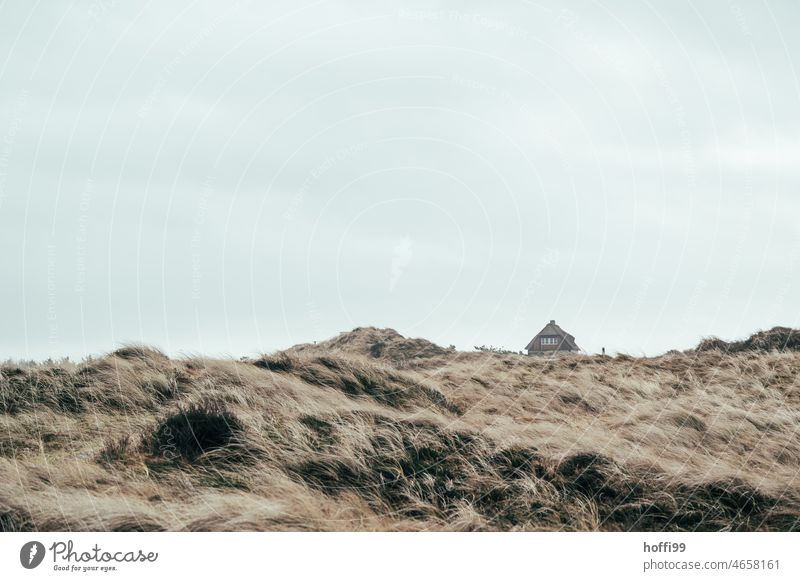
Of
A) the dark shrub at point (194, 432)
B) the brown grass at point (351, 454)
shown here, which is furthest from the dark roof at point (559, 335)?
the dark shrub at point (194, 432)

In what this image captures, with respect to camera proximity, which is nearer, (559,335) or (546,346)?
(559,335)

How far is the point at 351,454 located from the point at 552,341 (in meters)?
26.1

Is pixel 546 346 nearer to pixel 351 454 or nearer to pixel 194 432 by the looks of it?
pixel 351 454

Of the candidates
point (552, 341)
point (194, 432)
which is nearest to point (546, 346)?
point (552, 341)

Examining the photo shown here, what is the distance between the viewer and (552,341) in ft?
111

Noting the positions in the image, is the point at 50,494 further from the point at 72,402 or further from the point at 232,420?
the point at 72,402

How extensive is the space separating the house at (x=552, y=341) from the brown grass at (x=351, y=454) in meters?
16.4

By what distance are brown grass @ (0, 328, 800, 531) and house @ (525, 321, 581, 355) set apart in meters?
16.4

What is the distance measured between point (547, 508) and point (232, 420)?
4259 millimetres

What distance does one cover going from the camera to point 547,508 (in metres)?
8.16

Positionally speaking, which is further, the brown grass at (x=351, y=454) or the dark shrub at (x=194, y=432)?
the dark shrub at (x=194, y=432)

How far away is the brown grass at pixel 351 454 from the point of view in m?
7.76

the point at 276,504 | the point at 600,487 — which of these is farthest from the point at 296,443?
the point at 600,487

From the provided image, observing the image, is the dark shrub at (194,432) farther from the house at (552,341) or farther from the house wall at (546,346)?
the house at (552,341)
